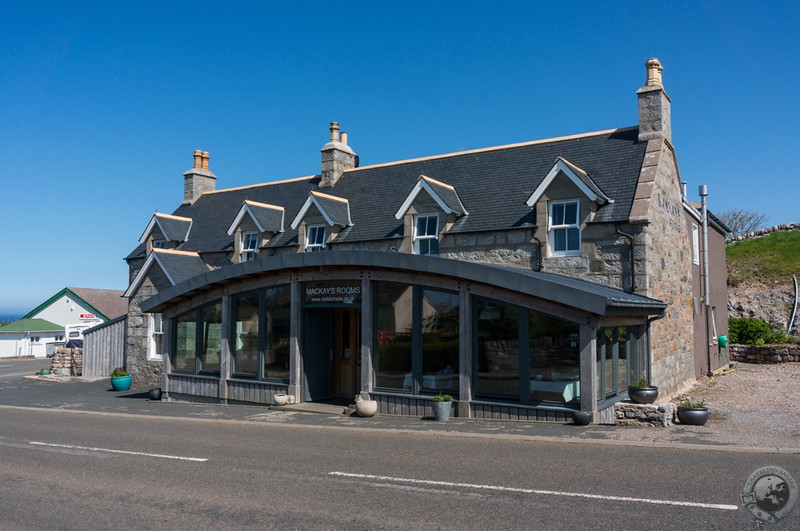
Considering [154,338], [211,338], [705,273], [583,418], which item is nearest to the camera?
[583,418]

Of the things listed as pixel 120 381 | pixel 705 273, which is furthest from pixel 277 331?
pixel 705 273

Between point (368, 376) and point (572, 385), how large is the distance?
5.15 m

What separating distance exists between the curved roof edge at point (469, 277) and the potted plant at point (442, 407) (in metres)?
2.73

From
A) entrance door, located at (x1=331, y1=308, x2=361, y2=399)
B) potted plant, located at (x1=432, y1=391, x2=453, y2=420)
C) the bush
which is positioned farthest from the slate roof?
the bush

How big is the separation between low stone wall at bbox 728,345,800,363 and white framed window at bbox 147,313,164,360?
981 inches

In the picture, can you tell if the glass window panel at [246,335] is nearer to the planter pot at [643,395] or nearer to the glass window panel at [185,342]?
the glass window panel at [185,342]

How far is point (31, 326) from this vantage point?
52.4m

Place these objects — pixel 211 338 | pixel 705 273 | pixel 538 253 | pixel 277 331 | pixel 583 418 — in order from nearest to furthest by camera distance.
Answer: pixel 583 418
pixel 277 331
pixel 538 253
pixel 211 338
pixel 705 273

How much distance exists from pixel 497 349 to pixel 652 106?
387 inches

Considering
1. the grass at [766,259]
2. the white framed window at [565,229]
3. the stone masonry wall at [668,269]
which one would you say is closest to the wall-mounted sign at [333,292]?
the white framed window at [565,229]

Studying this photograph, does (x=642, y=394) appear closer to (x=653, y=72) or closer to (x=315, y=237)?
(x=653, y=72)

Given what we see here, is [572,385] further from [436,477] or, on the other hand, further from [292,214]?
[292,214]

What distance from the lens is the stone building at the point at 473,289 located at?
1398 centimetres

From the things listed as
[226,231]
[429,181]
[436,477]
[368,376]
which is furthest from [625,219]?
[226,231]
